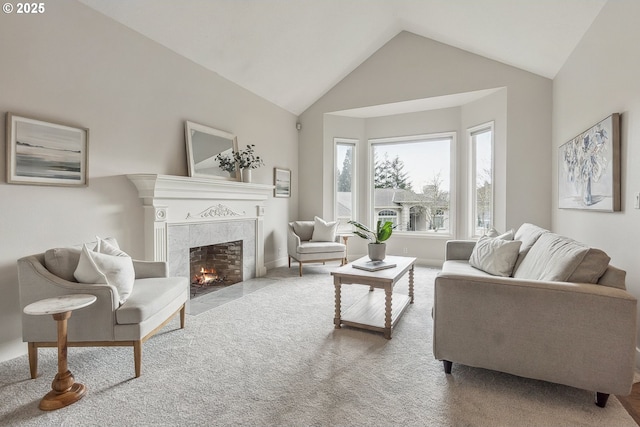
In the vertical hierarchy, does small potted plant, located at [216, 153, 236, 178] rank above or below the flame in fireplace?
above

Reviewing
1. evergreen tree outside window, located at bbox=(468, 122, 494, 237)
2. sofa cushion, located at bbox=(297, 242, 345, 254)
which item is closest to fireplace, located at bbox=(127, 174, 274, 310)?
sofa cushion, located at bbox=(297, 242, 345, 254)

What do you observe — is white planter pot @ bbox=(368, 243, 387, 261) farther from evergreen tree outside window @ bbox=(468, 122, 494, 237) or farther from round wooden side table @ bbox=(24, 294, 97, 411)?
evergreen tree outside window @ bbox=(468, 122, 494, 237)

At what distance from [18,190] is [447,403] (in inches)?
127

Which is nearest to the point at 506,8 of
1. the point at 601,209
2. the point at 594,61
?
the point at 594,61

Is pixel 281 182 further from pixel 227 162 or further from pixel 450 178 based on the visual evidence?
pixel 450 178

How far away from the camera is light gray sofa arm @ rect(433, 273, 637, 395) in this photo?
160 cm

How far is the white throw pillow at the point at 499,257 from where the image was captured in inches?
108

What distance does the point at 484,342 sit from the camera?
1860 mm

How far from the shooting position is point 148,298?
2133 millimetres

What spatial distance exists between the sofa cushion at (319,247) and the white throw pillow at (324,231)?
0.24 meters

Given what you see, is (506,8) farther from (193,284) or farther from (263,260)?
(193,284)

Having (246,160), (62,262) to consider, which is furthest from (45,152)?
(246,160)

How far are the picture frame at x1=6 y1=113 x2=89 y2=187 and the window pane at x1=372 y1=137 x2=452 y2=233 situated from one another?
4.71 meters

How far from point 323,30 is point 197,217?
10.1ft
